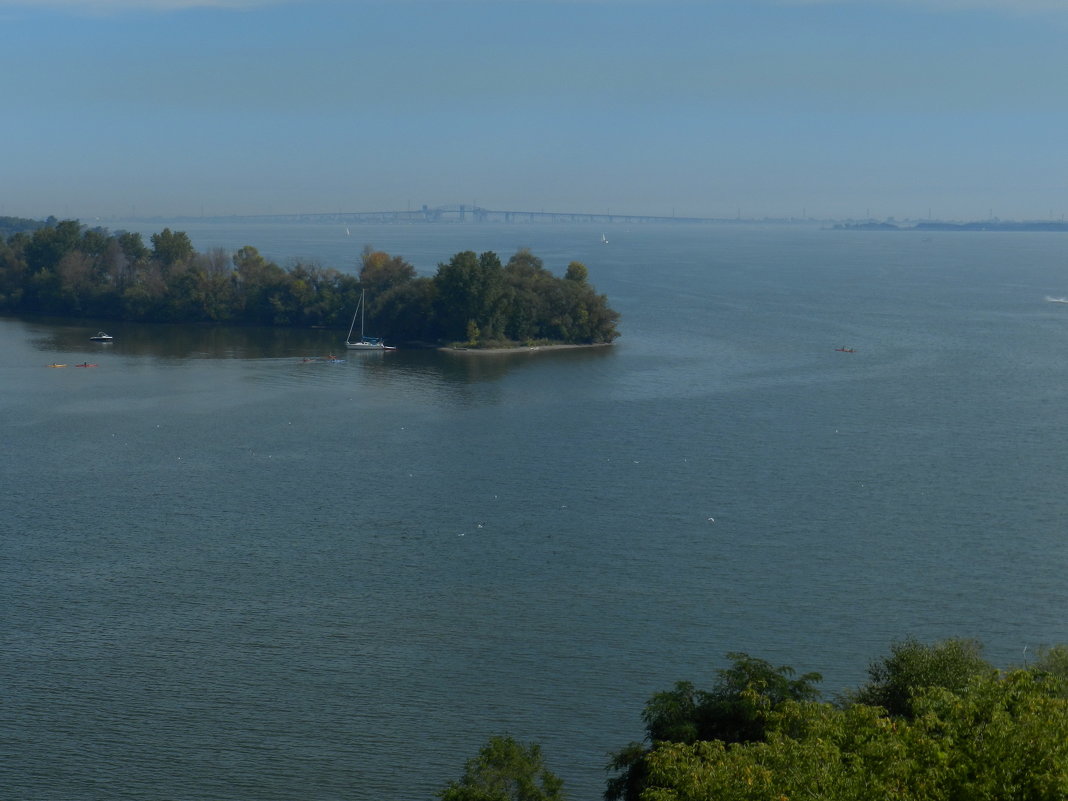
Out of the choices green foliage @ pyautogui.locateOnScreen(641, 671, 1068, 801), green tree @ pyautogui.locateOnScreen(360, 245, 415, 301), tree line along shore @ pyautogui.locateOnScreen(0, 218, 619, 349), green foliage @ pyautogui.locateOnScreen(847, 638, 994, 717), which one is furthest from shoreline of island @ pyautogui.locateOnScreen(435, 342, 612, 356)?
green foliage @ pyautogui.locateOnScreen(641, 671, 1068, 801)

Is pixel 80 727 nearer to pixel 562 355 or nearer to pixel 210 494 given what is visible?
pixel 210 494

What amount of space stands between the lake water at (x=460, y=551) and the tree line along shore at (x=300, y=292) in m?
4.59

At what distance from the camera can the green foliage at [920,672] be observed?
8516mm

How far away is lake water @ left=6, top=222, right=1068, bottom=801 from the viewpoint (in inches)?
404

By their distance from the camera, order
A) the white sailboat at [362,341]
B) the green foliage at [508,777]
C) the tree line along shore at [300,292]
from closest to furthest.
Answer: the green foliage at [508,777], the white sailboat at [362,341], the tree line along shore at [300,292]

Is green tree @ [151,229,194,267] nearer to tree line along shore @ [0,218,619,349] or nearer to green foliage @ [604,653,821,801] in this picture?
tree line along shore @ [0,218,619,349]

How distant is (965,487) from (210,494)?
10.9m

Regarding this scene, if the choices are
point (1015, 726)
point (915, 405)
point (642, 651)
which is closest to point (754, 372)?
point (915, 405)

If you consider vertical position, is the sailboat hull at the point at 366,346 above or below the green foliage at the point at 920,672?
above

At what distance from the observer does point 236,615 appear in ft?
41.0

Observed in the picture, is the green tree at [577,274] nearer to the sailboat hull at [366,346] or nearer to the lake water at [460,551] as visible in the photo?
the sailboat hull at [366,346]

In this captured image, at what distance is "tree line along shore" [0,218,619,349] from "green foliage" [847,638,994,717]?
24.4 meters

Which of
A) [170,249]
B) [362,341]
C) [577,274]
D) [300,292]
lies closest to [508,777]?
[362,341]

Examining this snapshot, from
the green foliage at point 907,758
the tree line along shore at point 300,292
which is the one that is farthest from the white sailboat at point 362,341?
the green foliage at point 907,758
